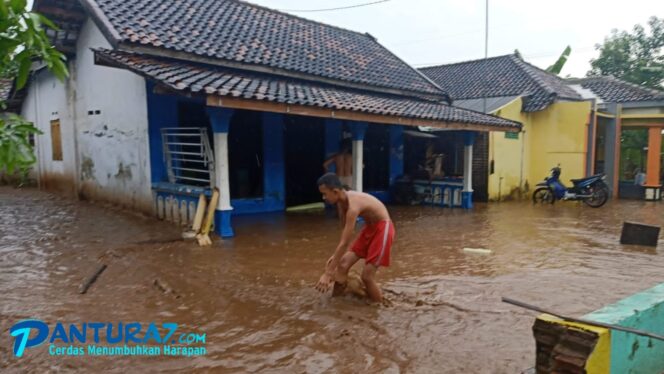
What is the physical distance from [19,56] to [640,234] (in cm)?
922

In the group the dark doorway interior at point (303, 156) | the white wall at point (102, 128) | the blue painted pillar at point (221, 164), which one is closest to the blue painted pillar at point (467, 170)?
the dark doorway interior at point (303, 156)

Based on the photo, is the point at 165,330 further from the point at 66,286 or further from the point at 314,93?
the point at 314,93

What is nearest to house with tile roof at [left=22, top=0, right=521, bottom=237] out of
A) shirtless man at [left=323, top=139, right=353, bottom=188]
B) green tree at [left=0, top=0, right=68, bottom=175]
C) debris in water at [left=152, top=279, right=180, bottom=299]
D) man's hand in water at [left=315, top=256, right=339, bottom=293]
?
shirtless man at [left=323, top=139, right=353, bottom=188]

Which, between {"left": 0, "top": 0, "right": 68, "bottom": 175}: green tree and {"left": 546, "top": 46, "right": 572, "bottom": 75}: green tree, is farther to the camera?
{"left": 546, "top": 46, "right": 572, "bottom": 75}: green tree

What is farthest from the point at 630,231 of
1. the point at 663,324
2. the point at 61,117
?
the point at 61,117

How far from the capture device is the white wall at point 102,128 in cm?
925

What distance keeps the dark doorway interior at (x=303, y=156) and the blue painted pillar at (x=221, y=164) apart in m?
3.58

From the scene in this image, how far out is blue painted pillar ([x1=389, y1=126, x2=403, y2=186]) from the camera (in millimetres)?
13570

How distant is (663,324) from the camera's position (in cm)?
333

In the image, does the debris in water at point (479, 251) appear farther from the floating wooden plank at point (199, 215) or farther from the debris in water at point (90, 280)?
the debris in water at point (90, 280)

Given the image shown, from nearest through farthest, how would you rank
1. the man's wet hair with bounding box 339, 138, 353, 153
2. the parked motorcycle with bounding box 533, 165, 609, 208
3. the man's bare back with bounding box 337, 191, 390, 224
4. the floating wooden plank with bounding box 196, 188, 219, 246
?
1. the man's bare back with bounding box 337, 191, 390, 224
2. the floating wooden plank with bounding box 196, 188, 219, 246
3. the man's wet hair with bounding box 339, 138, 353, 153
4. the parked motorcycle with bounding box 533, 165, 609, 208

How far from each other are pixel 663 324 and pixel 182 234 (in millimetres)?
6673

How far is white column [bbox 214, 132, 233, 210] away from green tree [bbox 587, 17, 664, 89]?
23.5 m

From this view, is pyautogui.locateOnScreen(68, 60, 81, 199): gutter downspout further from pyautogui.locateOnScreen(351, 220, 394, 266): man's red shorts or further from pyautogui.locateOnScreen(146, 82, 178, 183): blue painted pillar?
pyautogui.locateOnScreen(351, 220, 394, 266): man's red shorts
